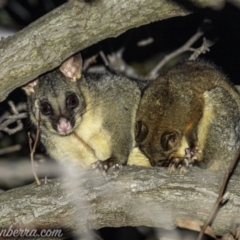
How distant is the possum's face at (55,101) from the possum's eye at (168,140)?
917 mm

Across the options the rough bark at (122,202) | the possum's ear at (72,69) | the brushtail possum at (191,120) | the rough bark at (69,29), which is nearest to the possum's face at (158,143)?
the brushtail possum at (191,120)

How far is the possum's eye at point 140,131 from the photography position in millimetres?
6507

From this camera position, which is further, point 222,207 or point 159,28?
point 159,28

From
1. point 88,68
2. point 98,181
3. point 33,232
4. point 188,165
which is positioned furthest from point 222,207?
point 88,68

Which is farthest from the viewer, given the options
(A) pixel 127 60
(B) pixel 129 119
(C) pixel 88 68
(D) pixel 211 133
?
(A) pixel 127 60

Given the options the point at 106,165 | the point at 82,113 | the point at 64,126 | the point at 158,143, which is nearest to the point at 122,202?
the point at 106,165

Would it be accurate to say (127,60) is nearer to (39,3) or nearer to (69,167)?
(39,3)

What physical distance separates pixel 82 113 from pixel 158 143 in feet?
2.87

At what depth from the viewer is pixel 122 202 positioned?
571 cm

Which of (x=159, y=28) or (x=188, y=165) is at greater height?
(x=159, y=28)

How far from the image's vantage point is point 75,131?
6.99 meters

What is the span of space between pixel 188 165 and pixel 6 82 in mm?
1520

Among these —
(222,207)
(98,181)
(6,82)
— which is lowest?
(222,207)

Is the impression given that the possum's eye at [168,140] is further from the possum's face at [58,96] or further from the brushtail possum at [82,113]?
the possum's face at [58,96]
